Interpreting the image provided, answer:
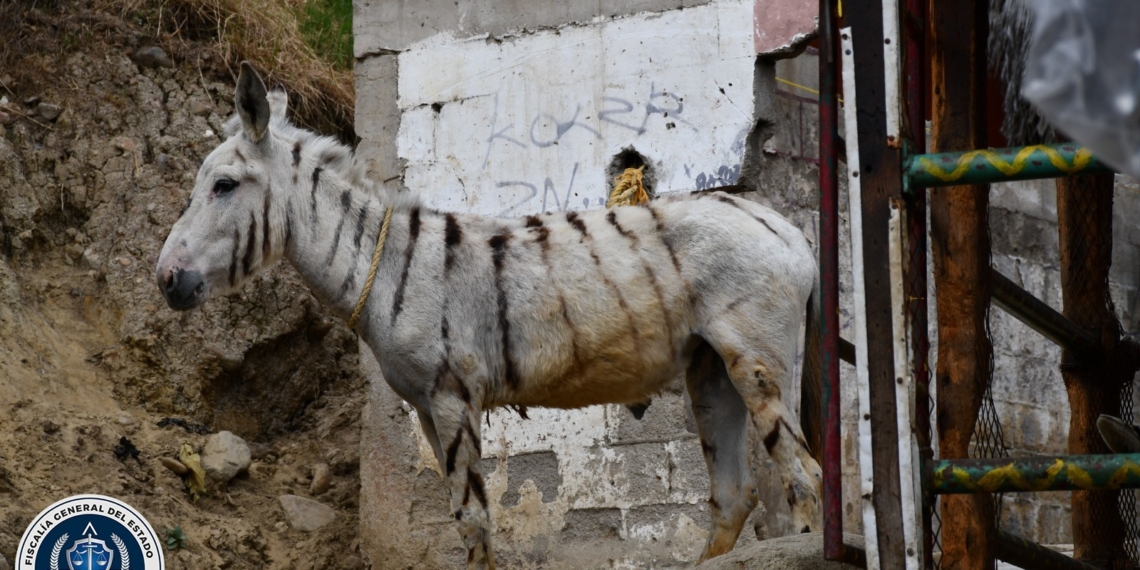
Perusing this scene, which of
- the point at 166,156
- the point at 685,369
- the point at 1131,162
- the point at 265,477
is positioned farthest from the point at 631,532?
the point at 1131,162

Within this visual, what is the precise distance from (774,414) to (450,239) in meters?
1.48

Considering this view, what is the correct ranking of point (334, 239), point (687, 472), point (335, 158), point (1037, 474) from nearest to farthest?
point (1037, 474)
point (334, 239)
point (335, 158)
point (687, 472)

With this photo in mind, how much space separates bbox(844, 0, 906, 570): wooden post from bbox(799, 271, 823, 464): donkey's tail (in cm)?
254

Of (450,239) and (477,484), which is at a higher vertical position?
(450,239)

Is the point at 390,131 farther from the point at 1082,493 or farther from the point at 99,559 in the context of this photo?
the point at 1082,493

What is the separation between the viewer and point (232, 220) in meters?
5.09

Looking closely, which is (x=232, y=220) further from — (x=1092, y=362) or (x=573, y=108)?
(x=1092, y=362)

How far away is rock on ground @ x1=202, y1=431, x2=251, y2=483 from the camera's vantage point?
7242mm

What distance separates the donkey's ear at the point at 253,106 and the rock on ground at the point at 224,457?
270 centimetres

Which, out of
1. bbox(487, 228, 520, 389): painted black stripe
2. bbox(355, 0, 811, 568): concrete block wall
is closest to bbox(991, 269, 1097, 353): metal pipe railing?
bbox(487, 228, 520, 389): painted black stripe

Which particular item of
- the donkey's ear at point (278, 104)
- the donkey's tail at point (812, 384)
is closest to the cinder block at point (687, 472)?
the donkey's tail at point (812, 384)

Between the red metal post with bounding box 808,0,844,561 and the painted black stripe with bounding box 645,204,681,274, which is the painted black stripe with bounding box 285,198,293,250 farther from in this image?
the red metal post with bounding box 808,0,844,561

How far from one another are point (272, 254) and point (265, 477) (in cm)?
269

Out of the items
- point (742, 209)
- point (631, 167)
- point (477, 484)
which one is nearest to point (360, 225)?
point (477, 484)
